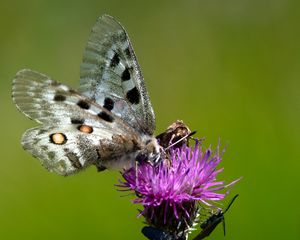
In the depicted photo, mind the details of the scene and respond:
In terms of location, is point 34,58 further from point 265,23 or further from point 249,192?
point 249,192

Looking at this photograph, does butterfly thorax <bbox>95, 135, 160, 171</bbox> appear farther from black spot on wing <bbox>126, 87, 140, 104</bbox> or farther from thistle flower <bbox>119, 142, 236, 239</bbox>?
black spot on wing <bbox>126, 87, 140, 104</bbox>

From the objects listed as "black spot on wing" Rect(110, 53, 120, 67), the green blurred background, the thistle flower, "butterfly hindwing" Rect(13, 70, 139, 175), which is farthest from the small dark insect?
the green blurred background

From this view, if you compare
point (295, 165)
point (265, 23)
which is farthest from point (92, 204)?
point (265, 23)

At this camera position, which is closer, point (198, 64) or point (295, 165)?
point (295, 165)

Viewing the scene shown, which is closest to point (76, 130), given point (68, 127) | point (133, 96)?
point (68, 127)

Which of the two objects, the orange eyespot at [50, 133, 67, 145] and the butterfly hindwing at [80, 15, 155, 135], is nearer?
the orange eyespot at [50, 133, 67, 145]

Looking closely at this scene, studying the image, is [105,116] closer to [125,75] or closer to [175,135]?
[125,75]
